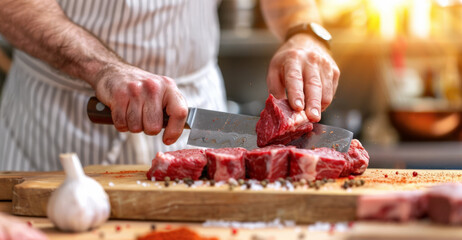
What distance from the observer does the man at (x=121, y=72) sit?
2.35m

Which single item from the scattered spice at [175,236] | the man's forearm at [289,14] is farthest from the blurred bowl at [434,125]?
the scattered spice at [175,236]

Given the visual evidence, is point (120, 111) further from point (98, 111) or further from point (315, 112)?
point (315, 112)

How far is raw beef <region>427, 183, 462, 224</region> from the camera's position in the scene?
4.78 feet

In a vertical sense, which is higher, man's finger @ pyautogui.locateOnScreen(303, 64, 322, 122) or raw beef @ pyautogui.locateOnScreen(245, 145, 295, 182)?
man's finger @ pyautogui.locateOnScreen(303, 64, 322, 122)

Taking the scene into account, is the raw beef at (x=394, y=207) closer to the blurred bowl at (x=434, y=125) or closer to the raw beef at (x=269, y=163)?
the raw beef at (x=269, y=163)

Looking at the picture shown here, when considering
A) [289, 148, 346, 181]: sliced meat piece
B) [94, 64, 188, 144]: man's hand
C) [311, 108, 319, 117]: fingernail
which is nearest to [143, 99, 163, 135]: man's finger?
[94, 64, 188, 144]: man's hand

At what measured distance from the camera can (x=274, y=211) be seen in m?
1.91

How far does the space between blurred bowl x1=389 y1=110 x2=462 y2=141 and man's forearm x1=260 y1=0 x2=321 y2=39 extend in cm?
222

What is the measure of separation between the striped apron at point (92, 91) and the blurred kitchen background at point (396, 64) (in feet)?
5.80

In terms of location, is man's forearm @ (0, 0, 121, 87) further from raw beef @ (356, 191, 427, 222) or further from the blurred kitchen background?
the blurred kitchen background

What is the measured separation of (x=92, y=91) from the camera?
3057 mm

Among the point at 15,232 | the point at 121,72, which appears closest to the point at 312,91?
the point at 121,72

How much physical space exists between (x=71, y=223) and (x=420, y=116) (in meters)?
4.15

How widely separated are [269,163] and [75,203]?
2.57 ft
